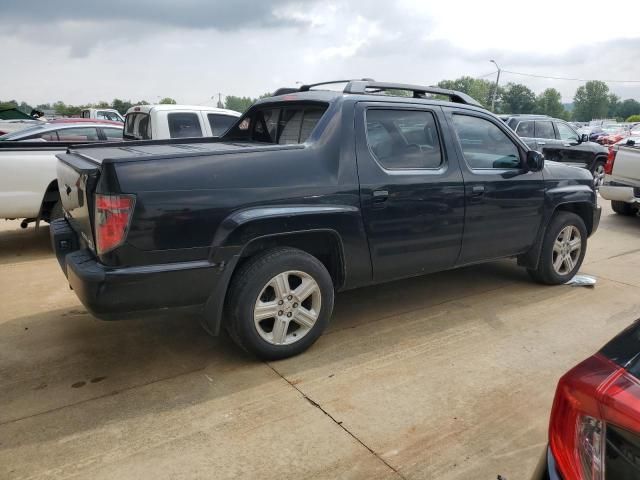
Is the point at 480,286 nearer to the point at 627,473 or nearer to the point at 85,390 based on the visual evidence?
the point at 85,390

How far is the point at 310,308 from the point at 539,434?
159 cm

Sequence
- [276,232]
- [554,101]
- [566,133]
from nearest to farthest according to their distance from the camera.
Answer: [276,232], [566,133], [554,101]

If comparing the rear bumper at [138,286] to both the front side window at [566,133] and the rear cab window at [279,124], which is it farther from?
the front side window at [566,133]

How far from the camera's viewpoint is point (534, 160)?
4.84m

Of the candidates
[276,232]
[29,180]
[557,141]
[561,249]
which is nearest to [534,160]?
[561,249]

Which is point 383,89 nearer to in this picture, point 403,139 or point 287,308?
point 403,139

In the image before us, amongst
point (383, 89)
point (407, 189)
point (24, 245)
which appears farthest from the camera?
point (24, 245)

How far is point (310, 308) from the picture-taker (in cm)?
371

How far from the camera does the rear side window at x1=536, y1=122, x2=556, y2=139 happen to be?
40.5 feet

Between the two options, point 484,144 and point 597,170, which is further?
point 597,170

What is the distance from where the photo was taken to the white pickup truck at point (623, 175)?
28.2 feet

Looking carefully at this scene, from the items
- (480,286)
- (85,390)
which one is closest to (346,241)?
(85,390)

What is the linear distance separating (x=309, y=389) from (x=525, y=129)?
10.6 meters

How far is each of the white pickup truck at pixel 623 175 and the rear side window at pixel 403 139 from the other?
5917 millimetres
